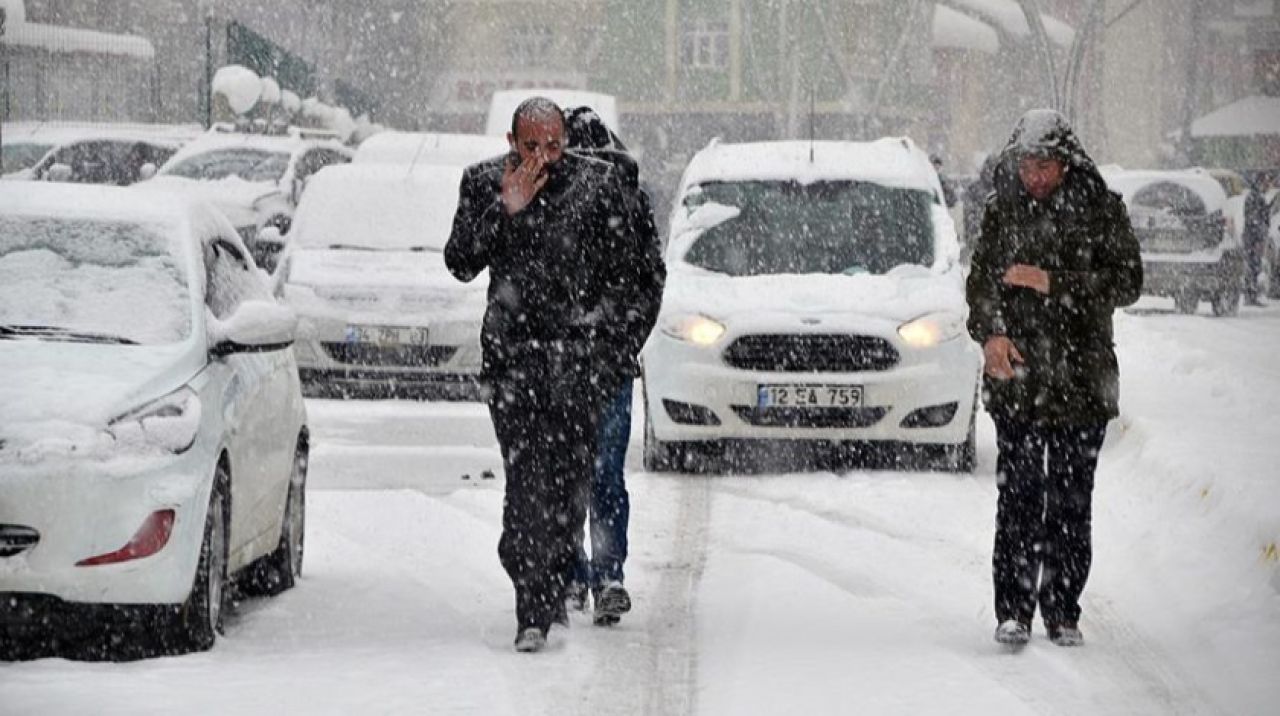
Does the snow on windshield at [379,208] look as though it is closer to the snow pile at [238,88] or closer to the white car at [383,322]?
the white car at [383,322]

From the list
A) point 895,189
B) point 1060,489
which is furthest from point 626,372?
point 895,189

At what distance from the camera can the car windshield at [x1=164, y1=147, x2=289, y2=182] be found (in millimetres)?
27266

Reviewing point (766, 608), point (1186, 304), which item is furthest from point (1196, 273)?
point (766, 608)

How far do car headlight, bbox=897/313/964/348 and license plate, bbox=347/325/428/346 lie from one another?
4.25 meters

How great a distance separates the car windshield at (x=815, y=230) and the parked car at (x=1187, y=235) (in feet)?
47.2

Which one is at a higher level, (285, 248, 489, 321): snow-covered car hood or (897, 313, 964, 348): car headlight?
(897, 313, 964, 348): car headlight

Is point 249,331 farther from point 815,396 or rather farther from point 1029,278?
point 815,396

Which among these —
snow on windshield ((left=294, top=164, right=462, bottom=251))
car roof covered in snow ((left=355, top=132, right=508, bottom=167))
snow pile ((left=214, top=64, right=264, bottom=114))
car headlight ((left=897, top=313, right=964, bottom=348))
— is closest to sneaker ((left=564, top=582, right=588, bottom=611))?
car headlight ((left=897, top=313, right=964, bottom=348))

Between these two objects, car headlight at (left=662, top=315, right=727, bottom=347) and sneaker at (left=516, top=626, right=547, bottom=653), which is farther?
car headlight at (left=662, top=315, right=727, bottom=347)

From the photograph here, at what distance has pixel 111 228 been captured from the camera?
844 cm

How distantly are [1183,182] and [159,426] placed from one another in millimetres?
22728

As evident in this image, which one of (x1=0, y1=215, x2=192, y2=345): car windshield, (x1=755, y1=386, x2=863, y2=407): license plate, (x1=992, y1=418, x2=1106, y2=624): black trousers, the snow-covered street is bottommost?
the snow-covered street

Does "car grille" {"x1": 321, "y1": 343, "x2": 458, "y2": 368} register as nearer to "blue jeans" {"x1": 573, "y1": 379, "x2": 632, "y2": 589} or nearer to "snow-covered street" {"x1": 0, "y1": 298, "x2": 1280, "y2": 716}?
"snow-covered street" {"x1": 0, "y1": 298, "x2": 1280, "y2": 716}

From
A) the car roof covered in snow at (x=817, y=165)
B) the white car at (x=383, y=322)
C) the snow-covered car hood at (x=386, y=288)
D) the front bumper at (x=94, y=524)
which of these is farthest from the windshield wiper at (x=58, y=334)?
the snow-covered car hood at (x=386, y=288)
